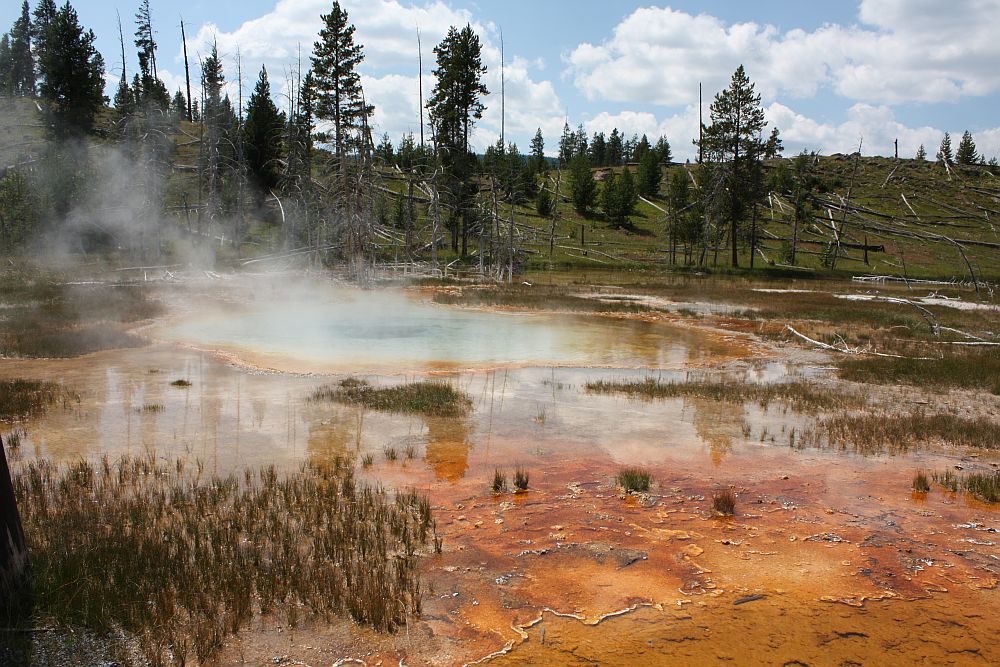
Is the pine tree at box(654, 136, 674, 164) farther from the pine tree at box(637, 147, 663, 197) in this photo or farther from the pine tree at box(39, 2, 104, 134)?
the pine tree at box(39, 2, 104, 134)

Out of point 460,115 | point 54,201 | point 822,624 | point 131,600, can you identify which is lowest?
point 822,624

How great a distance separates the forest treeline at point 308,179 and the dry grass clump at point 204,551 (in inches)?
1055

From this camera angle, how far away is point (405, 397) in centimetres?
1305

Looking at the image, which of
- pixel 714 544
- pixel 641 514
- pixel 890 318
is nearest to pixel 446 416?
pixel 641 514

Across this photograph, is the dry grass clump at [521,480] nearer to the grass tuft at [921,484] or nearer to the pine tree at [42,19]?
the grass tuft at [921,484]

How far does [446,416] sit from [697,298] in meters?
24.4

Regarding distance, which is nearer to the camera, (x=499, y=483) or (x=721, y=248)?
(x=499, y=483)

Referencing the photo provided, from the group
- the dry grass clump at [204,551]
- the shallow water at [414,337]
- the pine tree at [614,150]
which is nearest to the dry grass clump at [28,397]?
the dry grass clump at [204,551]

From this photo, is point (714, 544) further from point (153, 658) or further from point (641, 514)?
point (153, 658)

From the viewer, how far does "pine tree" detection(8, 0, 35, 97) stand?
7438 cm

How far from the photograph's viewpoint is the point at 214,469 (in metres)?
8.91

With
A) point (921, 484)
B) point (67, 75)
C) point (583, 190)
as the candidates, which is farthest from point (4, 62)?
point (921, 484)

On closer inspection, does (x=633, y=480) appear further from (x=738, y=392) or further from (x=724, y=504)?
(x=738, y=392)

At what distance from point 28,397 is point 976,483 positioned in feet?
49.1
